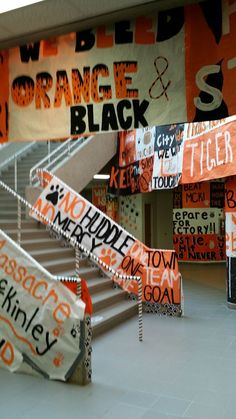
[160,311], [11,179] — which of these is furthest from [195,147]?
Answer: [11,179]

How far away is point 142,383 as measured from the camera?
4531 millimetres

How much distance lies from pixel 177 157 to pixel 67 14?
700cm

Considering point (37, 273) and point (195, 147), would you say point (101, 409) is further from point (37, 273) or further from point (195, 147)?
point (195, 147)

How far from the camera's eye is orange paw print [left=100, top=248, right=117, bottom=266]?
8.47 meters

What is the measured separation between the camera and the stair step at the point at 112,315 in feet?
20.9

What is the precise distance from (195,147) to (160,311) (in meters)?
3.66

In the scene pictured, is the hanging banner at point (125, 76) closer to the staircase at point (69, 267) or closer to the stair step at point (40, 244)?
the staircase at point (69, 267)

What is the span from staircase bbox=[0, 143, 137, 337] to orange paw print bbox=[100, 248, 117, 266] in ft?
0.84

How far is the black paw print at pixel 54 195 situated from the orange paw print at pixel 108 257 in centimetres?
155

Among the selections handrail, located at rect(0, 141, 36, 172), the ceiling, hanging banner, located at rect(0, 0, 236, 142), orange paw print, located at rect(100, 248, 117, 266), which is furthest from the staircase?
the ceiling

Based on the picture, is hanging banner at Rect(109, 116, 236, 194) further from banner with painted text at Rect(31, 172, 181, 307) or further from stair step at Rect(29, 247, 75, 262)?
stair step at Rect(29, 247, 75, 262)

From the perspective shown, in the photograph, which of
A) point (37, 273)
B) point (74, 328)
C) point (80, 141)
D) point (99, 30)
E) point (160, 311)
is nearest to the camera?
point (99, 30)

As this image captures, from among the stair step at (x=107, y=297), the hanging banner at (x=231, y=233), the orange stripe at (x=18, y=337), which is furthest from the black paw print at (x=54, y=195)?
the orange stripe at (x=18, y=337)

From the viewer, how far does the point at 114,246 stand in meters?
8.52
